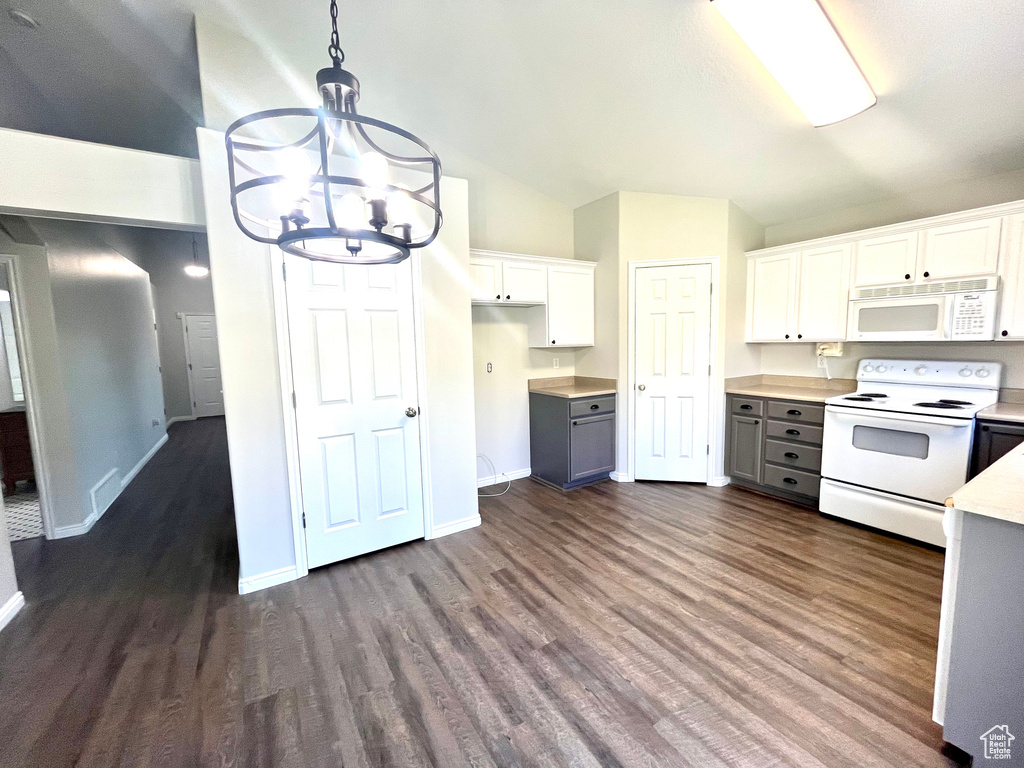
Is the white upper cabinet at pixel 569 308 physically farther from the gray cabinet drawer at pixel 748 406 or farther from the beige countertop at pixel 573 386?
the gray cabinet drawer at pixel 748 406

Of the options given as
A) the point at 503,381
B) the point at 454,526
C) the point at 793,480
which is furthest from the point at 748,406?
the point at 454,526

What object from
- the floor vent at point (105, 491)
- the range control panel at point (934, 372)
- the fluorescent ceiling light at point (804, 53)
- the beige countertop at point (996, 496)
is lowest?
the floor vent at point (105, 491)

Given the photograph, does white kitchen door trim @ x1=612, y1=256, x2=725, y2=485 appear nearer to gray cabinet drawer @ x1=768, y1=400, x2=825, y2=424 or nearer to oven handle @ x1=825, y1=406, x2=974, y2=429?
gray cabinet drawer @ x1=768, y1=400, x2=825, y2=424

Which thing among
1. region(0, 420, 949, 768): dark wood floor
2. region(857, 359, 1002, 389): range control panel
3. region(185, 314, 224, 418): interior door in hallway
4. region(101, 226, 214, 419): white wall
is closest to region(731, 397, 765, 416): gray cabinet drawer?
region(857, 359, 1002, 389): range control panel

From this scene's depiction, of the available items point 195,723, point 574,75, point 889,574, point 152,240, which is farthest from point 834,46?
point 152,240

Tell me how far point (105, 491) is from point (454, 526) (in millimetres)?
3287

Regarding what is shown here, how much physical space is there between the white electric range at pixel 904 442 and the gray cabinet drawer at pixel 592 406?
167 cm

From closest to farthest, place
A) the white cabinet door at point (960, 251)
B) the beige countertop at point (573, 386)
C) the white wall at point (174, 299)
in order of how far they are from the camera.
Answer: the white cabinet door at point (960, 251)
the beige countertop at point (573, 386)
the white wall at point (174, 299)

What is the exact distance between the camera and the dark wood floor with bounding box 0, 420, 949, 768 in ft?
4.89

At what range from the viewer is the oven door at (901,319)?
9.48 ft

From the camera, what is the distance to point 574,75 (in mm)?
2590

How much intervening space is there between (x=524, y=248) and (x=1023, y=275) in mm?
3463

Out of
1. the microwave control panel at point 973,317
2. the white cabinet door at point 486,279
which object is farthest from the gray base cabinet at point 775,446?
the white cabinet door at point 486,279

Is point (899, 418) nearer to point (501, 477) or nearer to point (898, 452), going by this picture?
point (898, 452)
